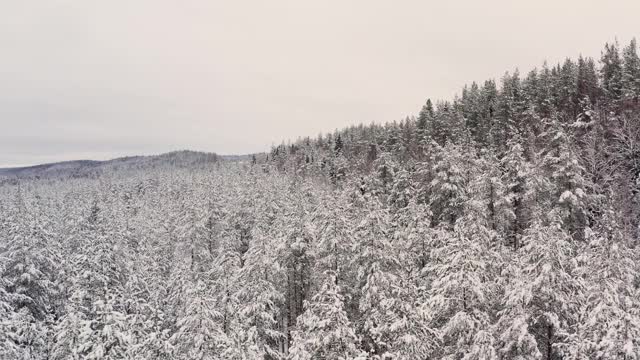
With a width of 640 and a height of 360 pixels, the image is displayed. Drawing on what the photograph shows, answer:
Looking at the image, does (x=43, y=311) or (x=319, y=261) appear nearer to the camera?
(x=319, y=261)

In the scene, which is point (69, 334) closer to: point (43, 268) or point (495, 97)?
point (43, 268)

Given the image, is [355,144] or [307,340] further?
[355,144]

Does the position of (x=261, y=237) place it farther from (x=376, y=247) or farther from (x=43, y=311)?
(x=43, y=311)

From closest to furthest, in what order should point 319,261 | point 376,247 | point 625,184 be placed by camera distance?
point 376,247 < point 319,261 < point 625,184

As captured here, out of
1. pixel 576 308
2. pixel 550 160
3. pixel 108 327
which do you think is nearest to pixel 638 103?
pixel 550 160

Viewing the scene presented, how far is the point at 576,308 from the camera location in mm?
18625

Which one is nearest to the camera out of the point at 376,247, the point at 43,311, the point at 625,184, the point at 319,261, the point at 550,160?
the point at 376,247

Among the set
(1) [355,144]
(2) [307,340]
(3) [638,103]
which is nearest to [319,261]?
(2) [307,340]

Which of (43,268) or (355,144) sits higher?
(355,144)

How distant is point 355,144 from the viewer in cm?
13850

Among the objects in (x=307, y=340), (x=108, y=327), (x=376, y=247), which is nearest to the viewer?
(x=307, y=340)

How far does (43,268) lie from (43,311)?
3351 mm

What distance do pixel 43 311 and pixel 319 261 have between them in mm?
18260

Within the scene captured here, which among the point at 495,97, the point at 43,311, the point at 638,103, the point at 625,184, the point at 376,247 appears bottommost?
the point at 43,311
